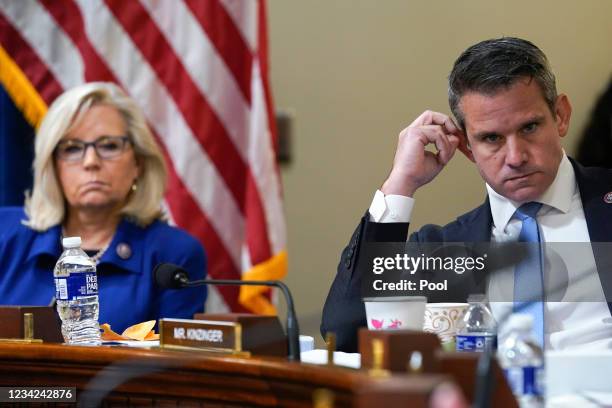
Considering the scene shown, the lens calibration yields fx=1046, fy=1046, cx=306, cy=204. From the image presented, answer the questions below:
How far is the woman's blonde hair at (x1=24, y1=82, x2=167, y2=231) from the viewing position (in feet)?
11.7

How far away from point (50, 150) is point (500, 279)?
1750 millimetres

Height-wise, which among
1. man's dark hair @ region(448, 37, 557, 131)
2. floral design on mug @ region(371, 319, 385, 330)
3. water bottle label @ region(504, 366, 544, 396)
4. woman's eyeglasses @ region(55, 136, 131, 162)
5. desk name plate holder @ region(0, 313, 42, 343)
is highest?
woman's eyeglasses @ region(55, 136, 131, 162)

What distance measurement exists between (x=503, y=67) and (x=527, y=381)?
115cm

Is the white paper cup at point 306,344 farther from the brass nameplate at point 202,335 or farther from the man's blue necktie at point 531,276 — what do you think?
the man's blue necktie at point 531,276

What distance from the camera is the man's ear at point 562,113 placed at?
8.43 feet

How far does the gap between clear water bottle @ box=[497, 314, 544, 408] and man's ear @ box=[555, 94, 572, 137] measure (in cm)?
111

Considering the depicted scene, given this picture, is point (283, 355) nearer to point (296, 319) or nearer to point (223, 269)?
point (296, 319)

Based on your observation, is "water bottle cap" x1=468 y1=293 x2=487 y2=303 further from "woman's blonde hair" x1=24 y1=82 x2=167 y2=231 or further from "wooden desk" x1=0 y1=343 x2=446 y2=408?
"woman's blonde hair" x1=24 y1=82 x2=167 y2=231

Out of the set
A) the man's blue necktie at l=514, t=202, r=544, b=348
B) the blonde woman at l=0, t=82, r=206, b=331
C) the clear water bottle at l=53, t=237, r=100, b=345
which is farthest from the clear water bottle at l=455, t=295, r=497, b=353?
the blonde woman at l=0, t=82, r=206, b=331

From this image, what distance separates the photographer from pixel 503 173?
2506mm

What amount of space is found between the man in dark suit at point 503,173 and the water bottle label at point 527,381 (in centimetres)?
87

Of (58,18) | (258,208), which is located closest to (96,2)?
(58,18)

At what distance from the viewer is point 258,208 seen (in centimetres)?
403

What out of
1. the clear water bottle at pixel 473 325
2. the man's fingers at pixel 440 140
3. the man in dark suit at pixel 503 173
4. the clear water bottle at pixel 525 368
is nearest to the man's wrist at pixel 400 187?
the man in dark suit at pixel 503 173
